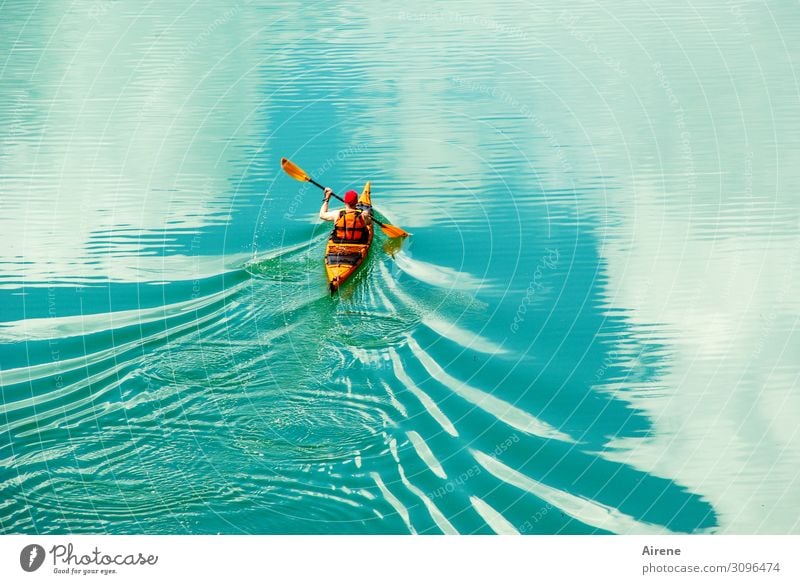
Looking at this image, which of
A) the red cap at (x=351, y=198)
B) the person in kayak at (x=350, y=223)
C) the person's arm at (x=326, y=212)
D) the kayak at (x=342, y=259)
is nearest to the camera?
the kayak at (x=342, y=259)

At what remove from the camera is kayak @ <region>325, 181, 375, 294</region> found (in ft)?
66.8

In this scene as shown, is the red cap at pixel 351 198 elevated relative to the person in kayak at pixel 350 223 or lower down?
elevated

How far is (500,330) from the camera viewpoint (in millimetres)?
19484

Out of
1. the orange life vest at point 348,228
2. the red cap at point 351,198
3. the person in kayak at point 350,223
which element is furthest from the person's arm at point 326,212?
the orange life vest at point 348,228

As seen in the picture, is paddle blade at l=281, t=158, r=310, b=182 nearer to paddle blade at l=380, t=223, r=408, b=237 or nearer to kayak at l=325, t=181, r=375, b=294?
kayak at l=325, t=181, r=375, b=294

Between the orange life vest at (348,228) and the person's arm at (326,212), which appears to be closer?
the orange life vest at (348,228)

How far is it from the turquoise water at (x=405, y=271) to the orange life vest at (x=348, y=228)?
0.64m

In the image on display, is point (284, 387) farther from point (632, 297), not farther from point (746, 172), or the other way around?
point (746, 172)

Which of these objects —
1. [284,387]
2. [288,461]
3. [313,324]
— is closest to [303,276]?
[313,324]

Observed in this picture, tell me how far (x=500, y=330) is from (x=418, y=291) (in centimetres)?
171

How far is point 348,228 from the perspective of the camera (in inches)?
838

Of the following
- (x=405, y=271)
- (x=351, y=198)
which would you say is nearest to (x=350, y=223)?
(x=351, y=198)

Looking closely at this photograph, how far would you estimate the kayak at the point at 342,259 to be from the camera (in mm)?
20375

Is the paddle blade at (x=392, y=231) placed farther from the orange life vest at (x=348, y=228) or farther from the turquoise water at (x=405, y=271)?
the orange life vest at (x=348, y=228)
